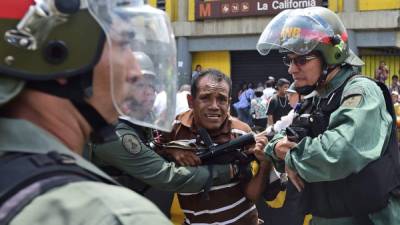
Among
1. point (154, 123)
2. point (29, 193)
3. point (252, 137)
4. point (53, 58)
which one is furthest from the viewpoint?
point (252, 137)

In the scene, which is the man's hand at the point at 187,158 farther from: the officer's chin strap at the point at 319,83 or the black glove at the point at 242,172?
the officer's chin strap at the point at 319,83

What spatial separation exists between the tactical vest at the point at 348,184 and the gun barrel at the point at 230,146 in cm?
22

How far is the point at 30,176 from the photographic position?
3.41 ft

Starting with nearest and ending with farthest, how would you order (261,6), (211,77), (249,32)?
(211,77)
(261,6)
(249,32)

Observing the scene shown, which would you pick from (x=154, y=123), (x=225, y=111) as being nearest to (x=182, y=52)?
(x=225, y=111)

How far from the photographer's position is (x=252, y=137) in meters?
2.98

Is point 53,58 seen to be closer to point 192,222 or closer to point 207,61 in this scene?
point 192,222

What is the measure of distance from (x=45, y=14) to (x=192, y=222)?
1.99 meters

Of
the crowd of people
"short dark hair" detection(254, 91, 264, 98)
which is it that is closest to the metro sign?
"short dark hair" detection(254, 91, 264, 98)

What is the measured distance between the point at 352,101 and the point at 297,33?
0.52m

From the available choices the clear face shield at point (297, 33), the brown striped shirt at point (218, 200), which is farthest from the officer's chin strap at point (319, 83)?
the brown striped shirt at point (218, 200)

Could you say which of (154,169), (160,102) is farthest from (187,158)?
(160,102)

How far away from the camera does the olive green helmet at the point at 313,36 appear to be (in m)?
3.02

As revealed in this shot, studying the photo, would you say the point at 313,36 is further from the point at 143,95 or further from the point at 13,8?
the point at 13,8
